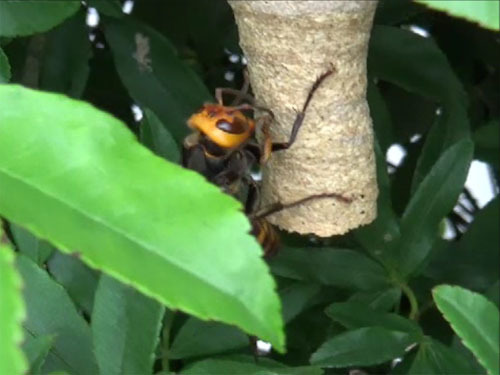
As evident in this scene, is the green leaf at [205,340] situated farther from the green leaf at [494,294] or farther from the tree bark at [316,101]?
the green leaf at [494,294]

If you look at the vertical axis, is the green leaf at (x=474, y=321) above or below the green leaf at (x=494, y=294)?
above

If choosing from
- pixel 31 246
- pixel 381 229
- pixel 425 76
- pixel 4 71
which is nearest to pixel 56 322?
pixel 31 246

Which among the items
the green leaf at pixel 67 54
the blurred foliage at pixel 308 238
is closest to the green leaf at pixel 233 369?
the blurred foliage at pixel 308 238

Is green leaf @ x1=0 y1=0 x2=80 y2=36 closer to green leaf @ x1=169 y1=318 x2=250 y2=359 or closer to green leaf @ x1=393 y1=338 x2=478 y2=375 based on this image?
green leaf @ x1=169 y1=318 x2=250 y2=359

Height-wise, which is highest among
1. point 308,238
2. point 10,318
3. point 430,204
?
point 10,318

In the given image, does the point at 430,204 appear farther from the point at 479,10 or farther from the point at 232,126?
the point at 479,10

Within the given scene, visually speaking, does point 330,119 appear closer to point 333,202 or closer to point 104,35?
point 333,202
